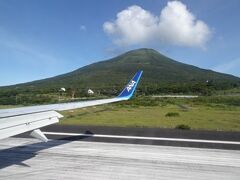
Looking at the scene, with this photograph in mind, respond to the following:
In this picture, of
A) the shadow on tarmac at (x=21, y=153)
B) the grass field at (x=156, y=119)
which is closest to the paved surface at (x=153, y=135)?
the shadow on tarmac at (x=21, y=153)

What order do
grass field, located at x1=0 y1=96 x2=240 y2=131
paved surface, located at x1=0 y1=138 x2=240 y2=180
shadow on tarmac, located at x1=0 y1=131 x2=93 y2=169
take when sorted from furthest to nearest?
grass field, located at x1=0 y1=96 x2=240 y2=131
shadow on tarmac, located at x1=0 y1=131 x2=93 y2=169
paved surface, located at x1=0 y1=138 x2=240 y2=180

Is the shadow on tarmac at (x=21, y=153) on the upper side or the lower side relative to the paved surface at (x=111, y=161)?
upper

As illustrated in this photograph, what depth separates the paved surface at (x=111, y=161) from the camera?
8.09m

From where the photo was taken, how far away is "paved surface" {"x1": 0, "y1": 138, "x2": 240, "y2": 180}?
26.6ft

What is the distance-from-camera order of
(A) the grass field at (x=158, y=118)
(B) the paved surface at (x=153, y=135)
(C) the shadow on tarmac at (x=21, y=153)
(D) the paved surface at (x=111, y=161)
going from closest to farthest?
(D) the paved surface at (x=111, y=161) < (C) the shadow on tarmac at (x=21, y=153) < (B) the paved surface at (x=153, y=135) < (A) the grass field at (x=158, y=118)

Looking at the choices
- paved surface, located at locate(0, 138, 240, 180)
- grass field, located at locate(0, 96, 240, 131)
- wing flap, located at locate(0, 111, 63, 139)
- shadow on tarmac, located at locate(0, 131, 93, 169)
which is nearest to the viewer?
wing flap, located at locate(0, 111, 63, 139)

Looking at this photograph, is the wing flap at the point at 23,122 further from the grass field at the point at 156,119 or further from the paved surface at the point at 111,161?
the grass field at the point at 156,119

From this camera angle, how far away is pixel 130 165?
9.02m

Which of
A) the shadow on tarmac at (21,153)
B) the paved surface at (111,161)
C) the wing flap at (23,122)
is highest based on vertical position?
the wing flap at (23,122)

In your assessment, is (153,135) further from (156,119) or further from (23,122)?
(156,119)

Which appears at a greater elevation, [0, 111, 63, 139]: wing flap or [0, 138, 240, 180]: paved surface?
→ [0, 111, 63, 139]: wing flap

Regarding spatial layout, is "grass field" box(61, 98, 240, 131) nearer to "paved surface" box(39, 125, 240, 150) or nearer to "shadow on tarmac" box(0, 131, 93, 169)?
"paved surface" box(39, 125, 240, 150)

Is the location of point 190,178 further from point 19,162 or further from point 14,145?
point 14,145

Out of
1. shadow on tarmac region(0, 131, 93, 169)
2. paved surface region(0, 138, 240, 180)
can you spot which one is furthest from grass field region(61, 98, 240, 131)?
paved surface region(0, 138, 240, 180)
